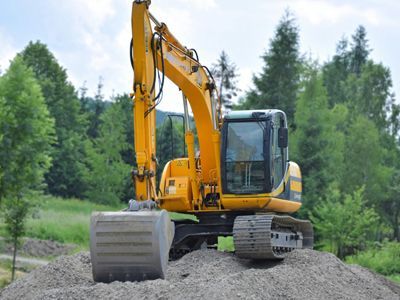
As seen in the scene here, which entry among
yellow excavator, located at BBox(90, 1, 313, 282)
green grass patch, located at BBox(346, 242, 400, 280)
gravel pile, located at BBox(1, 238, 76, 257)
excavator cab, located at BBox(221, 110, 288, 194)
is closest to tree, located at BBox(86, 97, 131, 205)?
gravel pile, located at BBox(1, 238, 76, 257)

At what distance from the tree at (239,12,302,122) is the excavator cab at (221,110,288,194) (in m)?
32.5

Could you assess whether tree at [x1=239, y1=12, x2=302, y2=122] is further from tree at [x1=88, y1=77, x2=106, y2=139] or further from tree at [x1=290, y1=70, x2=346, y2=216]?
tree at [x1=88, y1=77, x2=106, y2=139]

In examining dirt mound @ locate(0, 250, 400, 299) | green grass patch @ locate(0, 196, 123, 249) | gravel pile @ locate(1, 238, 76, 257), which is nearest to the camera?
dirt mound @ locate(0, 250, 400, 299)

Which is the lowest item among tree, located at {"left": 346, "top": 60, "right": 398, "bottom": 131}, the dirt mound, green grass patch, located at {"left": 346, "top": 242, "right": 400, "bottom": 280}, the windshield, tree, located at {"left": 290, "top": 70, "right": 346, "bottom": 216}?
green grass patch, located at {"left": 346, "top": 242, "right": 400, "bottom": 280}

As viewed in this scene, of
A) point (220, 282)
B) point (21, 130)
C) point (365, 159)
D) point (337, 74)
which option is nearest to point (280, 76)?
point (365, 159)

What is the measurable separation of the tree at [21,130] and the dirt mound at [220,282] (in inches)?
934

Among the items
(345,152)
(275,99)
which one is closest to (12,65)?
(275,99)

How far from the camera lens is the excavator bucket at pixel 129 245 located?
40.2 ft

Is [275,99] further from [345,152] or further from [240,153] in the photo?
[240,153]

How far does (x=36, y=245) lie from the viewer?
35.3 m

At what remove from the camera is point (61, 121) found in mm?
71125

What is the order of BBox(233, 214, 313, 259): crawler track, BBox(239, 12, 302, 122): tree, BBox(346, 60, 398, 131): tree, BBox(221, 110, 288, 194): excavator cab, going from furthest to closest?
1. BBox(346, 60, 398, 131): tree
2. BBox(239, 12, 302, 122): tree
3. BBox(221, 110, 288, 194): excavator cab
4. BBox(233, 214, 313, 259): crawler track

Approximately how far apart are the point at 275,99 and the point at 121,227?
126 ft

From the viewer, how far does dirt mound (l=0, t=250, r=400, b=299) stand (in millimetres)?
11359
